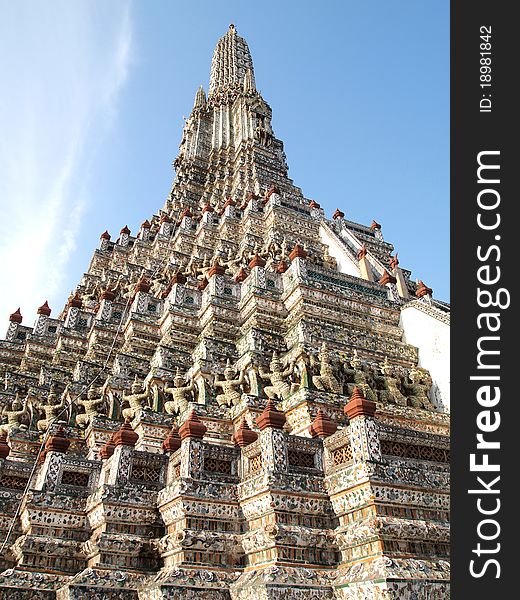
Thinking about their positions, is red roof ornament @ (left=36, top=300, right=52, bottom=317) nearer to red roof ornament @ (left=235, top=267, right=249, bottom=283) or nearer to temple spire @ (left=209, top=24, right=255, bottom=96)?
red roof ornament @ (left=235, top=267, right=249, bottom=283)

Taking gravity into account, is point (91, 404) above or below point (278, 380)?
→ below

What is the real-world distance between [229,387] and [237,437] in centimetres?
309

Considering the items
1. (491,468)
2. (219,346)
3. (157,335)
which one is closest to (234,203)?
(157,335)

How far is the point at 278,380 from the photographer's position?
35.8ft

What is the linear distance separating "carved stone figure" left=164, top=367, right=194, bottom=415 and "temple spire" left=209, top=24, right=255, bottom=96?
119ft

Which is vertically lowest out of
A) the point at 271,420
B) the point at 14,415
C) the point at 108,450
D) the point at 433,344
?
the point at 108,450

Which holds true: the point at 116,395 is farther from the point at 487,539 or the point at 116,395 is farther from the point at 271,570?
the point at 487,539

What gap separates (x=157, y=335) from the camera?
16234 mm

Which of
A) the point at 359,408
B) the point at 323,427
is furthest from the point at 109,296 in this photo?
the point at 359,408

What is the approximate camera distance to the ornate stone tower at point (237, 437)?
706 centimetres

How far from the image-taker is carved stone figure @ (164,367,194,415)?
1139 centimetres

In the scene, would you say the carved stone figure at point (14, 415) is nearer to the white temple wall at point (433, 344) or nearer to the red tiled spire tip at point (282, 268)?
the red tiled spire tip at point (282, 268)

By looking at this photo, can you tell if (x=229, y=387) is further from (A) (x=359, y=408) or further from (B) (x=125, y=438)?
(A) (x=359, y=408)

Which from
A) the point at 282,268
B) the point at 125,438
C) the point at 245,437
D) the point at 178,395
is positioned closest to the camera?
the point at 245,437
